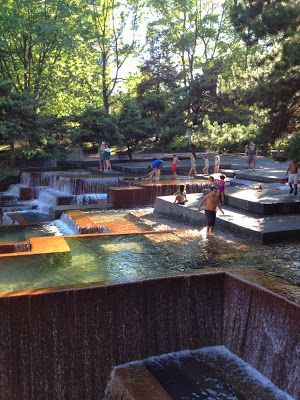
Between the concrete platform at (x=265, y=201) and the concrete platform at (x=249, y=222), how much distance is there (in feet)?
0.53

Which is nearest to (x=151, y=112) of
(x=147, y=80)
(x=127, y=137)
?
(x=127, y=137)

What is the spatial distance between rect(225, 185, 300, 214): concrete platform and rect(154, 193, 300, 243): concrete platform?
0.53 ft

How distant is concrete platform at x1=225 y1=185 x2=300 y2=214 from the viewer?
11.4 meters

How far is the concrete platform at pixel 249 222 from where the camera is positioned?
9773 millimetres

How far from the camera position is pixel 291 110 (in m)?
11.7

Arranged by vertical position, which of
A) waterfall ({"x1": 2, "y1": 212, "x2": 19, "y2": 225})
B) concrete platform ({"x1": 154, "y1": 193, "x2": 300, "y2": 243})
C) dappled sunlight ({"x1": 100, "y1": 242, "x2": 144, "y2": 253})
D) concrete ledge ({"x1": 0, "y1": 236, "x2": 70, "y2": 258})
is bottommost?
waterfall ({"x1": 2, "y1": 212, "x2": 19, "y2": 225})

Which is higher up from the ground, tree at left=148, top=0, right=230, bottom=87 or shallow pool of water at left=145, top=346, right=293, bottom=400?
tree at left=148, top=0, right=230, bottom=87

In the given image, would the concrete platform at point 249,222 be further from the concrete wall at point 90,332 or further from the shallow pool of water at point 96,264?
the concrete wall at point 90,332

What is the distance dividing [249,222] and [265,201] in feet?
4.00

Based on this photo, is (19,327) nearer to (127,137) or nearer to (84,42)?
(127,137)

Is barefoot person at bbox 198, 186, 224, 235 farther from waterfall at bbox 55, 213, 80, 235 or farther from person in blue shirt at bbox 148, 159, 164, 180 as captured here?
person in blue shirt at bbox 148, 159, 164, 180

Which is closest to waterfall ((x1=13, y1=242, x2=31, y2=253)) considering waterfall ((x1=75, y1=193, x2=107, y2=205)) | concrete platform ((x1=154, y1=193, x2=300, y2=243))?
concrete platform ((x1=154, y1=193, x2=300, y2=243))

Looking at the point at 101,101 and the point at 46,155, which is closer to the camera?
the point at 46,155

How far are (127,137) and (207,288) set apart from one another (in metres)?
20.0
